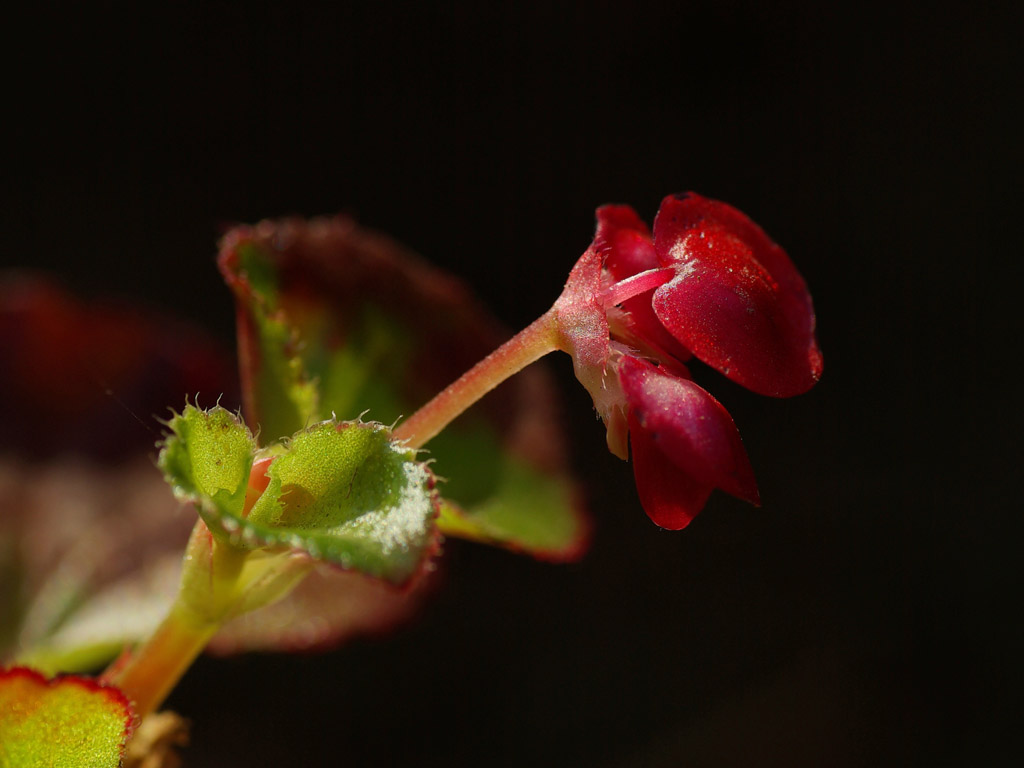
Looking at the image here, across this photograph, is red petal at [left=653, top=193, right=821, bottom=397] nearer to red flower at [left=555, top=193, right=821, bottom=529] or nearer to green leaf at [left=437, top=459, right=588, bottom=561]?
red flower at [left=555, top=193, right=821, bottom=529]

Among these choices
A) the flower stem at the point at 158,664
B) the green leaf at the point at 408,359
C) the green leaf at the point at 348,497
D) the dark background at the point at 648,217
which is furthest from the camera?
the dark background at the point at 648,217

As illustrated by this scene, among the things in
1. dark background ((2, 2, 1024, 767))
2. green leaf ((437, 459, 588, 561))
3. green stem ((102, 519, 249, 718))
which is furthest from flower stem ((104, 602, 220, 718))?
dark background ((2, 2, 1024, 767))

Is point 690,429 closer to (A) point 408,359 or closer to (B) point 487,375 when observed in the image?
(B) point 487,375

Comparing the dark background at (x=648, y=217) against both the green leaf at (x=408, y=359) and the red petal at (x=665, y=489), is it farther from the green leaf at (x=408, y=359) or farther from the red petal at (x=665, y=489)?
the red petal at (x=665, y=489)

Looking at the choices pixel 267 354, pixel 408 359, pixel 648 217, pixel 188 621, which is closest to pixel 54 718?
pixel 188 621

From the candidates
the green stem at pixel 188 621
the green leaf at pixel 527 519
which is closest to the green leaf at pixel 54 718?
the green stem at pixel 188 621
